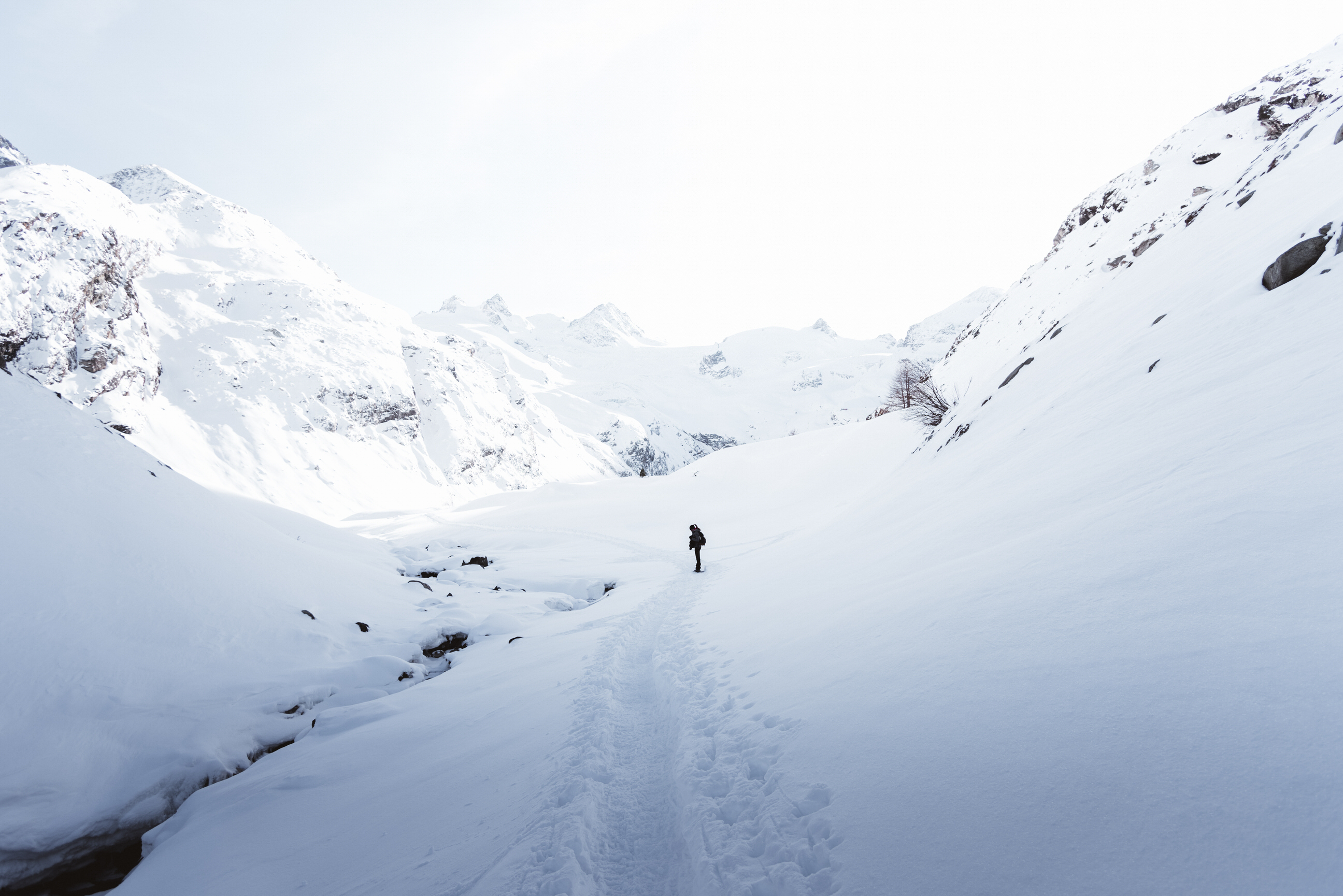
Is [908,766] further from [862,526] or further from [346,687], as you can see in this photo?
[862,526]

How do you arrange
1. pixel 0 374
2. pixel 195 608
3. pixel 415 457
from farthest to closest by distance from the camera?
pixel 415 457 → pixel 0 374 → pixel 195 608

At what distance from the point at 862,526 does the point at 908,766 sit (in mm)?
8702

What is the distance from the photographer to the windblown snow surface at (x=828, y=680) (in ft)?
7.64

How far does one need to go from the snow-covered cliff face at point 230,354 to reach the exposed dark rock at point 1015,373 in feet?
176

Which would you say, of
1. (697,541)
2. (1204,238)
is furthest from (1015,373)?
(697,541)

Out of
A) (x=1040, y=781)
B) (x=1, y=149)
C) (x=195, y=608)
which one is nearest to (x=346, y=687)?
(x=195, y=608)

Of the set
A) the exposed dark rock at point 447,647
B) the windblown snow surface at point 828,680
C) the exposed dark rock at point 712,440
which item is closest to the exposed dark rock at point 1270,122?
the windblown snow surface at point 828,680

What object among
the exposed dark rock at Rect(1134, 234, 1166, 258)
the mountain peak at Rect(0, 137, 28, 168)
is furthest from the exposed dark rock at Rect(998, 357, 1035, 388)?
the mountain peak at Rect(0, 137, 28, 168)

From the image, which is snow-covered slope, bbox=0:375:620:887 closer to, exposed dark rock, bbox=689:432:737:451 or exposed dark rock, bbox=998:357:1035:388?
exposed dark rock, bbox=998:357:1035:388

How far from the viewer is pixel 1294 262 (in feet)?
23.4

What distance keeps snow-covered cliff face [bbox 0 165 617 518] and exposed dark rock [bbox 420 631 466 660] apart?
46064 mm

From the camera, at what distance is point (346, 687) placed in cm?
709

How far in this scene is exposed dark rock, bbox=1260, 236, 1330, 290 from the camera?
275 inches

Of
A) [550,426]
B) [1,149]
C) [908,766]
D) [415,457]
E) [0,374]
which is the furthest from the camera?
[550,426]
